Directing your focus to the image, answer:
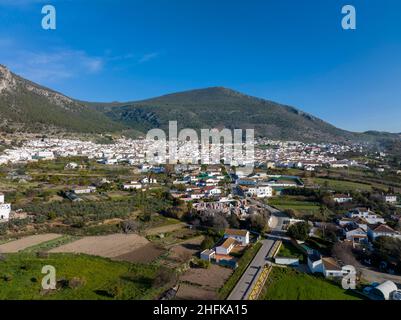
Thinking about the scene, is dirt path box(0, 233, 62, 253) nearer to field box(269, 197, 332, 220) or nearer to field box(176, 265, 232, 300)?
field box(176, 265, 232, 300)

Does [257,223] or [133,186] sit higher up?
[133,186]

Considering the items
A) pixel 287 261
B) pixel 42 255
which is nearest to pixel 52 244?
pixel 42 255

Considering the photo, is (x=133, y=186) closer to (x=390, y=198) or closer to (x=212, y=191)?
(x=212, y=191)

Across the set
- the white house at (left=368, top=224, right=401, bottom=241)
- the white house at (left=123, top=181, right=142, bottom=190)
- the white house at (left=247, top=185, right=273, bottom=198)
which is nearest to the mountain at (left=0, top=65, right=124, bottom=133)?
the white house at (left=123, top=181, right=142, bottom=190)

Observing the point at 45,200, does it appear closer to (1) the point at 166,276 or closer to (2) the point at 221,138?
(1) the point at 166,276

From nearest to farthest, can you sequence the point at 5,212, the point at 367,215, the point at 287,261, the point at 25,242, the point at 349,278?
the point at 349,278 < the point at 287,261 < the point at 25,242 < the point at 5,212 < the point at 367,215

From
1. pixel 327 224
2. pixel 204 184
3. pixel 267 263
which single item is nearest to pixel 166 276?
pixel 267 263
